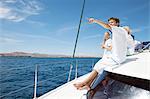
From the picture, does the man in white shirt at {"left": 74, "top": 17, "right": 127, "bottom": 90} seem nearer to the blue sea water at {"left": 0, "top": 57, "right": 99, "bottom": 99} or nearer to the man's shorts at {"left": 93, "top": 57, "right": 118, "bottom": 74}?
the man's shorts at {"left": 93, "top": 57, "right": 118, "bottom": 74}

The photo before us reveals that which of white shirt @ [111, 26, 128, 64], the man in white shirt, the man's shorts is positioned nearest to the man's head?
the man in white shirt

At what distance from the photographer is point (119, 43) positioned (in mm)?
2209

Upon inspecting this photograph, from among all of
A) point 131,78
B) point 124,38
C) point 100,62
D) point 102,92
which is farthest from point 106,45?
point 131,78

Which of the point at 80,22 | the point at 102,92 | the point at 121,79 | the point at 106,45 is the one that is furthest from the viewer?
the point at 80,22

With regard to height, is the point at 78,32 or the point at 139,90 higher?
the point at 78,32

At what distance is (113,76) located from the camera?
1972 millimetres

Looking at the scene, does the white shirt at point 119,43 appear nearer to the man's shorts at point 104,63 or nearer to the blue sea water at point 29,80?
the man's shorts at point 104,63

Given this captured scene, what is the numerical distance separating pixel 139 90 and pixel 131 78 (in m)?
0.13

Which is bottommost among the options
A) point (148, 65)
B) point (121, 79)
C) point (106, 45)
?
point (121, 79)

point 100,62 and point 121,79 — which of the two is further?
point 100,62

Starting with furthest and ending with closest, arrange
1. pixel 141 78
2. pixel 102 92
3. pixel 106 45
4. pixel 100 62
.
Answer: pixel 106 45 → pixel 100 62 → pixel 102 92 → pixel 141 78

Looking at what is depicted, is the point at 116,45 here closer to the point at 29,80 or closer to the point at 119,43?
the point at 119,43

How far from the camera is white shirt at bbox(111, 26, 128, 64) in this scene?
2113mm

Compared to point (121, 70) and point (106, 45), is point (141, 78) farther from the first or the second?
point (106, 45)
